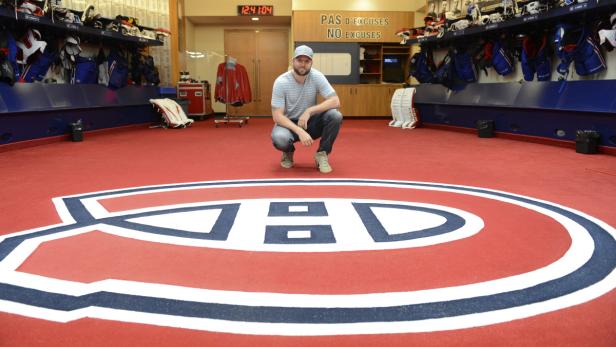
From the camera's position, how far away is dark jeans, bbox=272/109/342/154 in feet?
11.7

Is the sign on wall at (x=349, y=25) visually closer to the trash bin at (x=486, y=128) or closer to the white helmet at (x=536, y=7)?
the trash bin at (x=486, y=128)

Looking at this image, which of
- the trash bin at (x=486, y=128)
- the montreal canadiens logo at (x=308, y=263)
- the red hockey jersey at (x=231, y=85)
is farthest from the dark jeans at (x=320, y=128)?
the red hockey jersey at (x=231, y=85)

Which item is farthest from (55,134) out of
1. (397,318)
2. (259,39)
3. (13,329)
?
(259,39)

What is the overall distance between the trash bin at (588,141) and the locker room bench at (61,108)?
6.17 metres

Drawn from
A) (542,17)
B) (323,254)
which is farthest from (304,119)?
(542,17)

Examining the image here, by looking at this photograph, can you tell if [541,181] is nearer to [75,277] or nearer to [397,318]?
[397,318]

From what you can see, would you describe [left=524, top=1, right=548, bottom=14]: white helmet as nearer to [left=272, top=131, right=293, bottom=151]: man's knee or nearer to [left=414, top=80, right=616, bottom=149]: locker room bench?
[left=414, top=80, right=616, bottom=149]: locker room bench

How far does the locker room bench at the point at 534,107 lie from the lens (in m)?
4.81

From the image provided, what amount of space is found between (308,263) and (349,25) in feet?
33.1

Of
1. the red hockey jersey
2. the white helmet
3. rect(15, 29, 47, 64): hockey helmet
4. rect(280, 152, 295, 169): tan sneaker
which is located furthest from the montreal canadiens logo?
the red hockey jersey

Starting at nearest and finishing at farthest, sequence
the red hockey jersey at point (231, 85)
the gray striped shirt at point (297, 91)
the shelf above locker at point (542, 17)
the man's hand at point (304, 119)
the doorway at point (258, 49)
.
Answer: the man's hand at point (304, 119) → the gray striped shirt at point (297, 91) → the shelf above locker at point (542, 17) → the red hockey jersey at point (231, 85) → the doorway at point (258, 49)

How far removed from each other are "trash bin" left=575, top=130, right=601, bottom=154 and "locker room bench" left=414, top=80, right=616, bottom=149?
0.16m

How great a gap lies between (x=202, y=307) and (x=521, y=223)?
1627mm

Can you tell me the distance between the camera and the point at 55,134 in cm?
600
